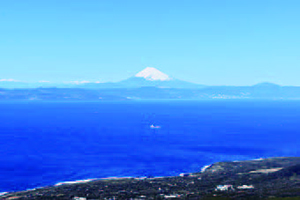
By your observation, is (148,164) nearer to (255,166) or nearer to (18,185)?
(255,166)

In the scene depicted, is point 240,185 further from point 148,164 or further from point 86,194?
point 148,164

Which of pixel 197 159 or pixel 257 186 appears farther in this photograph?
pixel 197 159

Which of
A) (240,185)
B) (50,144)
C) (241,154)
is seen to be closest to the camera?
(240,185)

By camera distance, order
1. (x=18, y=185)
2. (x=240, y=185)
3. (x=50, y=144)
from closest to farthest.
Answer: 1. (x=240, y=185)
2. (x=18, y=185)
3. (x=50, y=144)

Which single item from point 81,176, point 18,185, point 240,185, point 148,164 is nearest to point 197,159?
point 148,164

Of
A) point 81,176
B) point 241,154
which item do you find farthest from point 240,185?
point 241,154

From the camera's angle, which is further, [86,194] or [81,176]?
[81,176]
